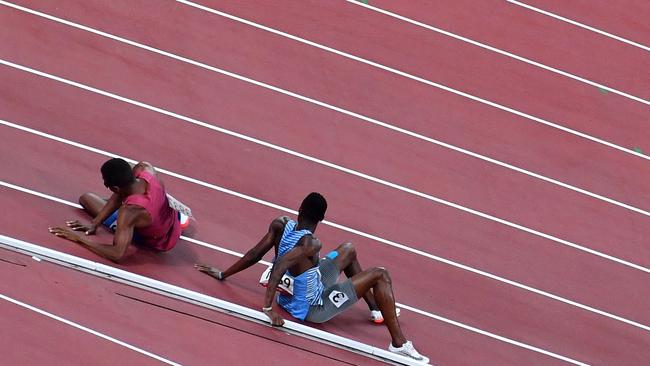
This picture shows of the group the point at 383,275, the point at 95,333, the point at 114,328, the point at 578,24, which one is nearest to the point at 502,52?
the point at 578,24

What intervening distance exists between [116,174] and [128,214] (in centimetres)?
24

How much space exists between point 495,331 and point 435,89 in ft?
8.50

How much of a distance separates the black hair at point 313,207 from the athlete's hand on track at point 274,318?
584 millimetres

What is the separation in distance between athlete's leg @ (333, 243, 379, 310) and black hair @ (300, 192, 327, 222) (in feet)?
1.64

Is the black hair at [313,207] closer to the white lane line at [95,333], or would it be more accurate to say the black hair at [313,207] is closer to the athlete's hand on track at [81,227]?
the white lane line at [95,333]

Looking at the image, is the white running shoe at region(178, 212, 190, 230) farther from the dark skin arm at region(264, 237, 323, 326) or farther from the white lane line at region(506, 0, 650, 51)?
the white lane line at region(506, 0, 650, 51)

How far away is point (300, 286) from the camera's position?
21.5 ft

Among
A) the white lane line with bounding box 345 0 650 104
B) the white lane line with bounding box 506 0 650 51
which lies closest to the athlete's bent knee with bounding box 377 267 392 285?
the white lane line with bounding box 345 0 650 104

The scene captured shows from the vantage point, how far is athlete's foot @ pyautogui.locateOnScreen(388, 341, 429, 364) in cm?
668

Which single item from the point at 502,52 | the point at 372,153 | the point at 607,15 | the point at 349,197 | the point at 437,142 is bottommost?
the point at 349,197

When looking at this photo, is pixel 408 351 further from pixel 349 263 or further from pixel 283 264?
pixel 283 264

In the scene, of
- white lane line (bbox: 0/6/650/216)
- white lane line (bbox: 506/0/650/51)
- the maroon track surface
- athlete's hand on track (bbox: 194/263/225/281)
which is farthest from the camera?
white lane line (bbox: 506/0/650/51)

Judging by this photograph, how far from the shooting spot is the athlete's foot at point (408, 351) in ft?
21.9

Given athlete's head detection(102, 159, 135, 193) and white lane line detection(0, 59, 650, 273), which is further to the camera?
white lane line detection(0, 59, 650, 273)
